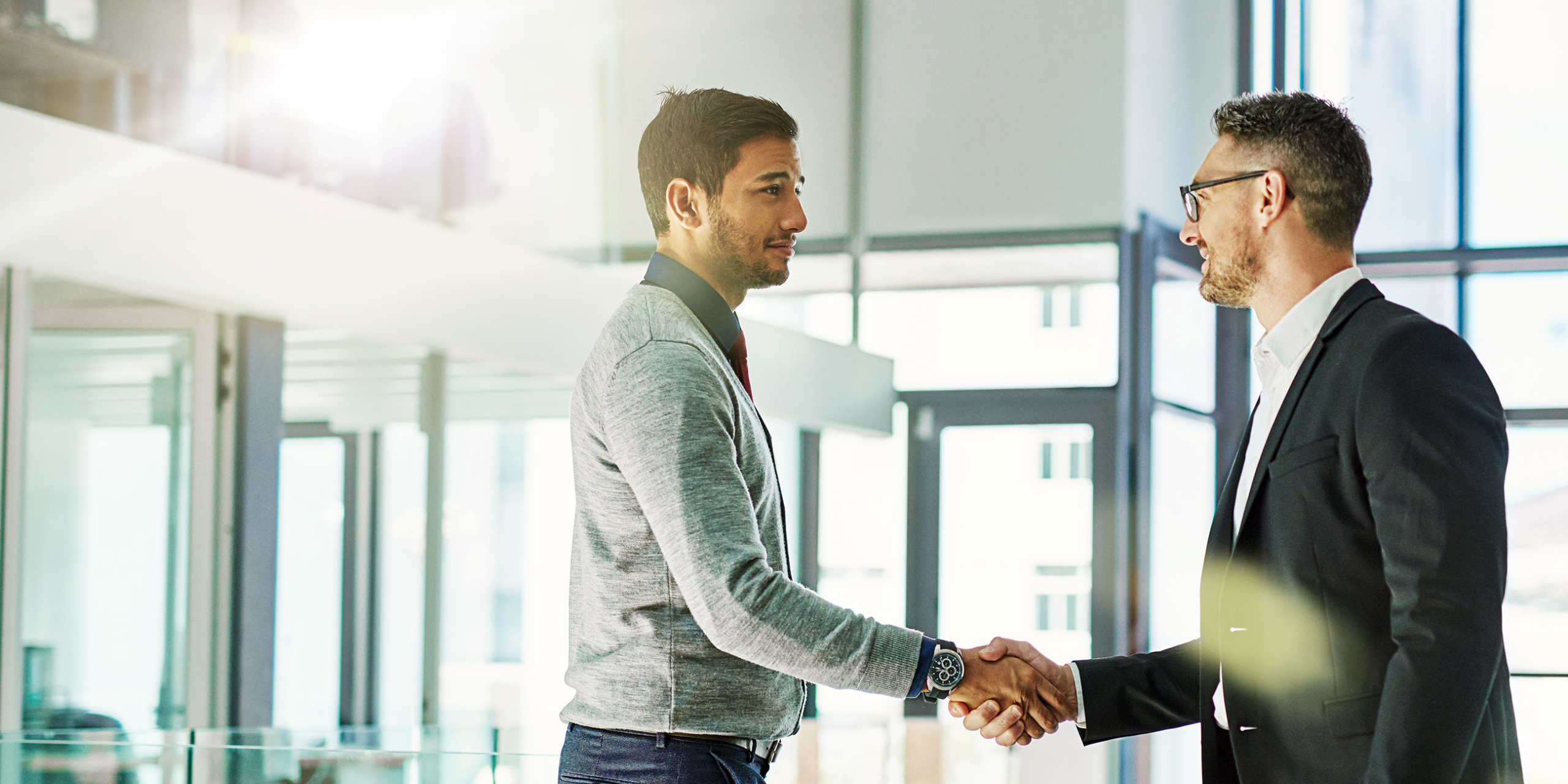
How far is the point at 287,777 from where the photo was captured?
9.24ft

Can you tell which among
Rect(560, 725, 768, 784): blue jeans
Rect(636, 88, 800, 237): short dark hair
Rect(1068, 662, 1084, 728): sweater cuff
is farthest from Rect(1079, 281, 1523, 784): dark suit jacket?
Rect(636, 88, 800, 237): short dark hair

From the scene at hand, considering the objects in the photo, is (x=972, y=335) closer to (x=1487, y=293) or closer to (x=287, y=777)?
(x=1487, y=293)

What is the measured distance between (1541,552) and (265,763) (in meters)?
7.14

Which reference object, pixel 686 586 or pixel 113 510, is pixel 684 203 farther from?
pixel 113 510

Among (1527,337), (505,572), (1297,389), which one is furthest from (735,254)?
(1527,337)

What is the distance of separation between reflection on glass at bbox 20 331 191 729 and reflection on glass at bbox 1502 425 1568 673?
21.3ft

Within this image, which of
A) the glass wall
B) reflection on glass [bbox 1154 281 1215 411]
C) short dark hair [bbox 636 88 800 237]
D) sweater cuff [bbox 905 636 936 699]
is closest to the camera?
sweater cuff [bbox 905 636 936 699]

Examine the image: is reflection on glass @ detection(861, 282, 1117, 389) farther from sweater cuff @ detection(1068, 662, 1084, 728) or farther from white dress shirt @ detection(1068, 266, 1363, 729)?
white dress shirt @ detection(1068, 266, 1363, 729)

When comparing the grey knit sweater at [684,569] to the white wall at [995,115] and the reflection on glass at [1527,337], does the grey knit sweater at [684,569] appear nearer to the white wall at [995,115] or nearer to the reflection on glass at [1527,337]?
the white wall at [995,115]

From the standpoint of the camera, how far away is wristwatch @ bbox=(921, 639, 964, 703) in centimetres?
178

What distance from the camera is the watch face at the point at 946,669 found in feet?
5.85

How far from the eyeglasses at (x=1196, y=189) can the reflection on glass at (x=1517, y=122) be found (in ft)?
23.1

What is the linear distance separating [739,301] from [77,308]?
9.20ft

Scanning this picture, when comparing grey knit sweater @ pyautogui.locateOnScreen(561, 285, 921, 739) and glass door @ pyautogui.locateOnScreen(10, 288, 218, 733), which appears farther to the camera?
glass door @ pyautogui.locateOnScreen(10, 288, 218, 733)
